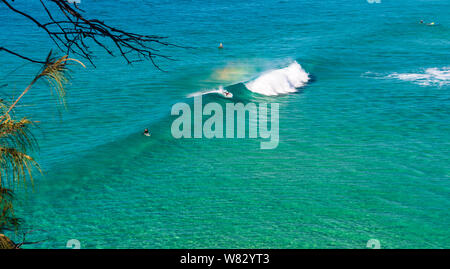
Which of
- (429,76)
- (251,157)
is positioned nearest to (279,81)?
(429,76)

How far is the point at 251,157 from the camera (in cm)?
1928

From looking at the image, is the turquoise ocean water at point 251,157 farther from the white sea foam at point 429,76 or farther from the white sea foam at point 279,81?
the white sea foam at point 279,81

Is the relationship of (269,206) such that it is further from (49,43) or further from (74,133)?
(49,43)

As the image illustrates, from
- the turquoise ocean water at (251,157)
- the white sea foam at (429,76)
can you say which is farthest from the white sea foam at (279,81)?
the white sea foam at (429,76)

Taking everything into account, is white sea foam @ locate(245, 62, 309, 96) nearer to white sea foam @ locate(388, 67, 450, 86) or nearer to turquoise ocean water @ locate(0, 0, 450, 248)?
turquoise ocean water @ locate(0, 0, 450, 248)

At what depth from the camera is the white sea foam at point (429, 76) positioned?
29.6 meters

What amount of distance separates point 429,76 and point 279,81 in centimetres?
945

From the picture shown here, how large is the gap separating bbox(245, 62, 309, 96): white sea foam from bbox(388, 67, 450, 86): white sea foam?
573 cm

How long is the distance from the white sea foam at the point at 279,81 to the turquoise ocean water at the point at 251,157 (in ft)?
2.25

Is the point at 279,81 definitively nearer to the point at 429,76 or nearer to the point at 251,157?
the point at 429,76

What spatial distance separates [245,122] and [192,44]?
715 inches

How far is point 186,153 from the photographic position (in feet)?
66.0
